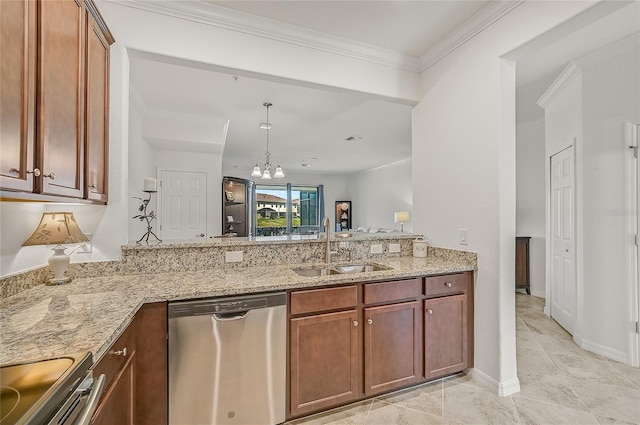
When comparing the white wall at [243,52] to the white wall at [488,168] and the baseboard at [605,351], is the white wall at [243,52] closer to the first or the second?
the white wall at [488,168]

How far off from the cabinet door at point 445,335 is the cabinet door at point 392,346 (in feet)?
0.26

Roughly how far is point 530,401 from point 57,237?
315cm

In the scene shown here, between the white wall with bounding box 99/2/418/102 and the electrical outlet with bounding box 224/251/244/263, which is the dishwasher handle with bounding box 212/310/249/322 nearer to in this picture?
the electrical outlet with bounding box 224/251/244/263

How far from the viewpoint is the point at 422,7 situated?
6.93 ft

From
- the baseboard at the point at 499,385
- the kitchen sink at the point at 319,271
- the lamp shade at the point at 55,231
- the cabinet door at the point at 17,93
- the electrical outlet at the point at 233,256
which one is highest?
the cabinet door at the point at 17,93

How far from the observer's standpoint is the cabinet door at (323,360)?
179 centimetres

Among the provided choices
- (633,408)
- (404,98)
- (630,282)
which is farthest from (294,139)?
(633,408)

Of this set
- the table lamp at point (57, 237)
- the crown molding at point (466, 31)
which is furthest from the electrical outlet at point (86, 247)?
the crown molding at point (466, 31)

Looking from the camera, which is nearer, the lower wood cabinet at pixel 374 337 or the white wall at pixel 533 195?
the lower wood cabinet at pixel 374 337

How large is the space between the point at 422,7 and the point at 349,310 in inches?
87.3

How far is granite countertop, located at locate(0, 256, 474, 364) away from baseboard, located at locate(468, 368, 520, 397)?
832 millimetres

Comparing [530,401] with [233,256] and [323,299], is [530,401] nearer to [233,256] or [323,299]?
[323,299]

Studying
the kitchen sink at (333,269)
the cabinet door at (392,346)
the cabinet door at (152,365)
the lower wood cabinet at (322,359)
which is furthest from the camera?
the kitchen sink at (333,269)

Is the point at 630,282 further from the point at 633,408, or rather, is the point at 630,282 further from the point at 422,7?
the point at 422,7
